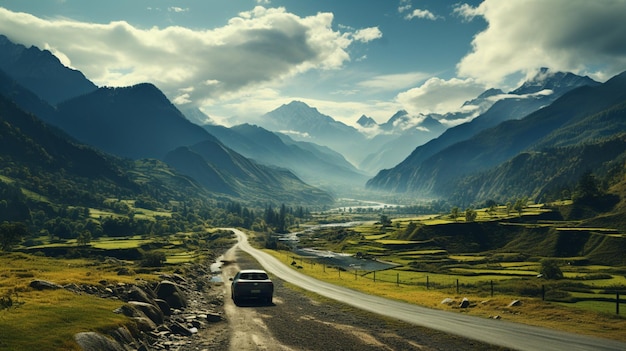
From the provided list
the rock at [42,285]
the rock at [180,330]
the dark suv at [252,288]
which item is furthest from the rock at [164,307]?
the rock at [42,285]

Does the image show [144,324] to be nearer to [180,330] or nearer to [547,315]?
[180,330]

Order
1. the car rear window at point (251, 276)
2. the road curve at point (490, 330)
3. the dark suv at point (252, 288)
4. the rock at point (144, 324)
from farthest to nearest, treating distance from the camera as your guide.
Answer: the car rear window at point (251, 276) → the dark suv at point (252, 288) → the rock at point (144, 324) → the road curve at point (490, 330)

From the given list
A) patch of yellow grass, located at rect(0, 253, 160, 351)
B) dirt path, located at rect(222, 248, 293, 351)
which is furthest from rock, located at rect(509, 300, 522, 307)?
patch of yellow grass, located at rect(0, 253, 160, 351)

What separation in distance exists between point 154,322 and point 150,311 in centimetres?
101

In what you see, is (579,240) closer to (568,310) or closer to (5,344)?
(568,310)

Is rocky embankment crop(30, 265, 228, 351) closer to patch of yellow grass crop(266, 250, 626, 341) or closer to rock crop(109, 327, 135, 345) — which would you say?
rock crop(109, 327, 135, 345)

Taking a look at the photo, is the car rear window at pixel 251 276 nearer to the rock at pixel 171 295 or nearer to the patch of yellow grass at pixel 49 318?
the rock at pixel 171 295

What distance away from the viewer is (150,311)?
28.6 m

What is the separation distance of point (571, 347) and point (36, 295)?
34.6 m

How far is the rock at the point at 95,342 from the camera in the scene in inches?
711

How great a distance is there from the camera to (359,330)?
28.0 m

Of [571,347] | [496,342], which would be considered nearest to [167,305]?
[496,342]

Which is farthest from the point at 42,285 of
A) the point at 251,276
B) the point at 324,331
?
the point at 324,331

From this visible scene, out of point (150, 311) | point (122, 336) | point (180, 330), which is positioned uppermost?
point (122, 336)
